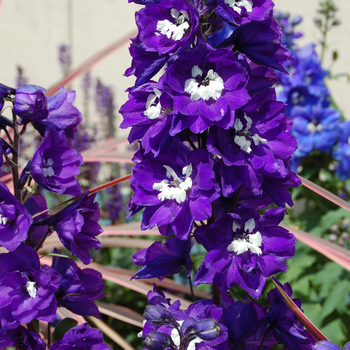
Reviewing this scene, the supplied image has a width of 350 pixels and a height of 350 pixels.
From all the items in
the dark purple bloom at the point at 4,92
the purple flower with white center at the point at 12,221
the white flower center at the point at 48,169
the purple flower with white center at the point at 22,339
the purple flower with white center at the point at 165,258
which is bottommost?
the purple flower with white center at the point at 22,339

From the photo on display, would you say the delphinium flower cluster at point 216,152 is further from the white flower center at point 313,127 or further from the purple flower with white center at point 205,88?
the white flower center at point 313,127

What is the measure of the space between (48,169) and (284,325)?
0.40 metres

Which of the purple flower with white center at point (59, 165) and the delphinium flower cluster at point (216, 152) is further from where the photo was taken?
the purple flower with white center at point (59, 165)

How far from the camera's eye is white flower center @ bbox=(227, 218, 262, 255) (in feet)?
1.73

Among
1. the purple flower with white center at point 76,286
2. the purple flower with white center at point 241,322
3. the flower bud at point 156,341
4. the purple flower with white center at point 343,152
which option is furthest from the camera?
the purple flower with white center at point 343,152

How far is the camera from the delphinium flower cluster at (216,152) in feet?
1.68

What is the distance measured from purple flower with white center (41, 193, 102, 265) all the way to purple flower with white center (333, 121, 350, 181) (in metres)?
1.03

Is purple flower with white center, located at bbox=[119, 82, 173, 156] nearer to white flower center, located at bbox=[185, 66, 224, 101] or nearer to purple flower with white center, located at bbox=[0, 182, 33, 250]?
white flower center, located at bbox=[185, 66, 224, 101]

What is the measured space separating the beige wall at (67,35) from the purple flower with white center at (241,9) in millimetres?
3317

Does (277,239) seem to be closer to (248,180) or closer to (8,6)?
(248,180)

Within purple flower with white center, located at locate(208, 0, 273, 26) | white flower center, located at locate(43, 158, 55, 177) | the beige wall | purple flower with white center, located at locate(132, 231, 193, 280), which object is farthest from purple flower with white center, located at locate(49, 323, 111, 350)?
the beige wall

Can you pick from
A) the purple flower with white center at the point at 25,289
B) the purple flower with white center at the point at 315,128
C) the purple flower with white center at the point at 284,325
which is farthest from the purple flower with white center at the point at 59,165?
the purple flower with white center at the point at 315,128

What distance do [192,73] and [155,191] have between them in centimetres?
15

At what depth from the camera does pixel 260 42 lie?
1.82 feet
